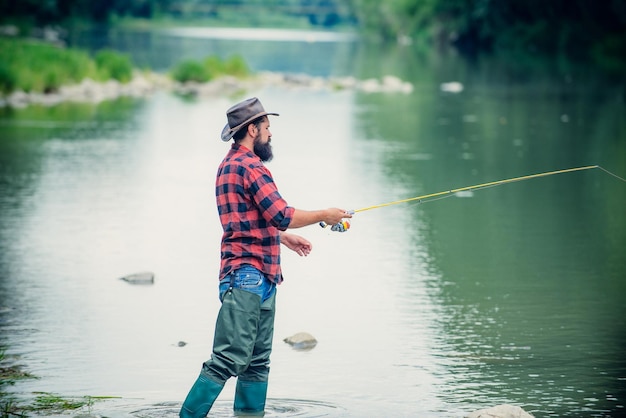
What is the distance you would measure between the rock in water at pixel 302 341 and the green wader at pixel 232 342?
230 cm

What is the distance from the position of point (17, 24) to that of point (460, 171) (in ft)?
208

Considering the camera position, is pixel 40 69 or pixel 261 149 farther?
pixel 40 69

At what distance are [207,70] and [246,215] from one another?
32830mm

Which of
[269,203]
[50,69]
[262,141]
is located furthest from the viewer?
[50,69]

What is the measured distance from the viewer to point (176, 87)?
38312mm

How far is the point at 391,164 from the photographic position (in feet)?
63.4

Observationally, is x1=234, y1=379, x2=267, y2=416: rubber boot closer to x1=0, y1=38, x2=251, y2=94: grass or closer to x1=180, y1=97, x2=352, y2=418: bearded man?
x1=180, y1=97, x2=352, y2=418: bearded man

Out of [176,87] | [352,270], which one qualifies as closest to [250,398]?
[352,270]

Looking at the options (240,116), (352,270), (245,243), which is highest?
(352,270)

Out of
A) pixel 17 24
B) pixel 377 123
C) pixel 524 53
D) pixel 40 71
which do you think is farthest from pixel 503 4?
pixel 377 123

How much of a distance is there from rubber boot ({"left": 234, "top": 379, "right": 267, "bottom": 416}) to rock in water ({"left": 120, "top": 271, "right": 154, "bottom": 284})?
14.2ft

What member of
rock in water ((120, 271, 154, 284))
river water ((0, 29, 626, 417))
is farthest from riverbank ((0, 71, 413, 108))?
rock in water ((120, 271, 154, 284))

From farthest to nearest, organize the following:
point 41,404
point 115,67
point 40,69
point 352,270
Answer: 1. point 115,67
2. point 40,69
3. point 352,270
4. point 41,404

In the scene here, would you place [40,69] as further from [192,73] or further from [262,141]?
[262,141]
